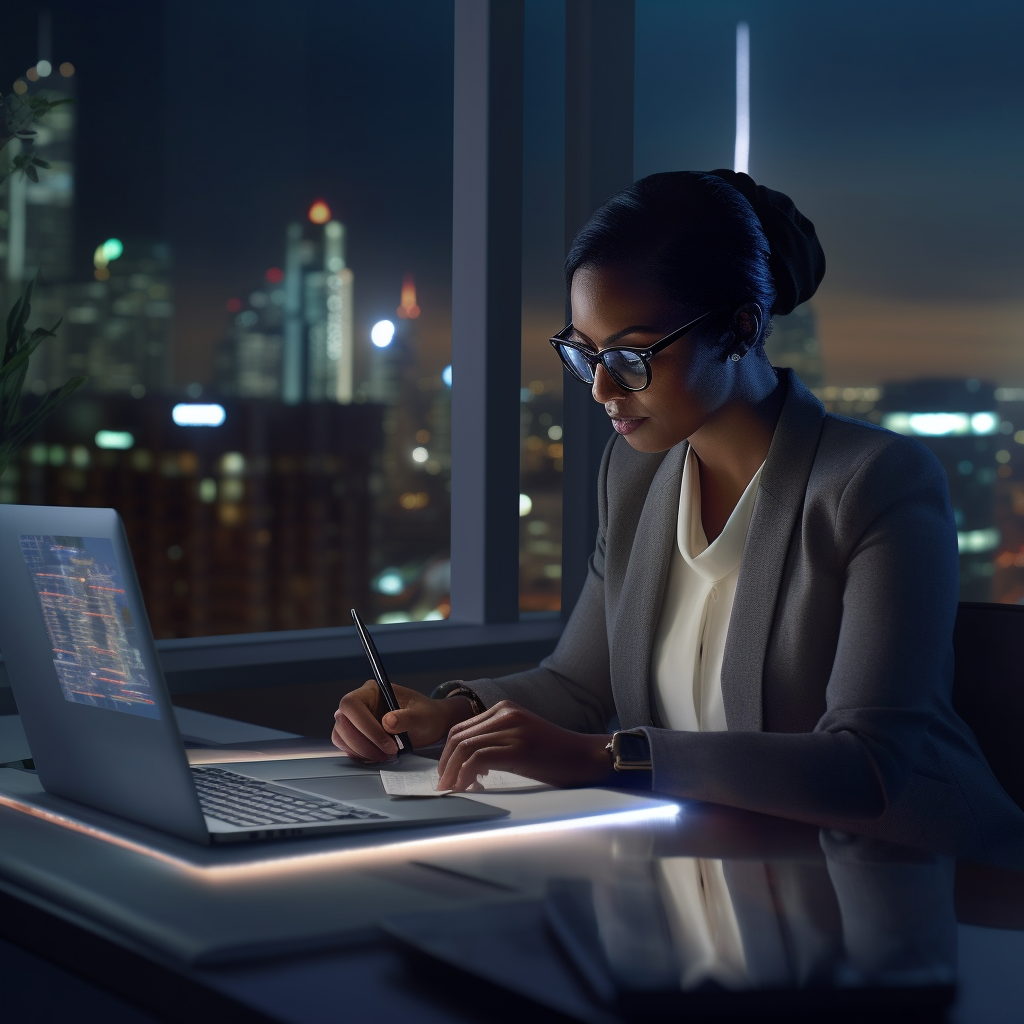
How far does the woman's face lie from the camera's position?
1400 millimetres

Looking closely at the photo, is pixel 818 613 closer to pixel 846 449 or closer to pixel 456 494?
pixel 846 449

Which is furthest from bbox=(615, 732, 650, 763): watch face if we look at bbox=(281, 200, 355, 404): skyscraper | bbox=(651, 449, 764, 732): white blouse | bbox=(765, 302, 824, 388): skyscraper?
bbox=(281, 200, 355, 404): skyscraper

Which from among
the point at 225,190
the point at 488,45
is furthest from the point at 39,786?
the point at 225,190

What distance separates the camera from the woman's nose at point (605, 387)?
4.62ft

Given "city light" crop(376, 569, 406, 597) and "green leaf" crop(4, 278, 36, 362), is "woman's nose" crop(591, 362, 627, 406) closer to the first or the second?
"green leaf" crop(4, 278, 36, 362)

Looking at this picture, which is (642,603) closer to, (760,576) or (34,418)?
(760,576)

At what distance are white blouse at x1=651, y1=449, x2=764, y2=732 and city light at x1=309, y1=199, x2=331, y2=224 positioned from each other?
409 inches

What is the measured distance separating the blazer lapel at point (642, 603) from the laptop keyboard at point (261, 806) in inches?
22.5

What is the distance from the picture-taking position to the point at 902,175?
13.2 ft

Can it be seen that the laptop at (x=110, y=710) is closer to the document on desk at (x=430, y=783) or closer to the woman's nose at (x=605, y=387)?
the document on desk at (x=430, y=783)

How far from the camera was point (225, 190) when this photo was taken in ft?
32.9

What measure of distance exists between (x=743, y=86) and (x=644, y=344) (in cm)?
276

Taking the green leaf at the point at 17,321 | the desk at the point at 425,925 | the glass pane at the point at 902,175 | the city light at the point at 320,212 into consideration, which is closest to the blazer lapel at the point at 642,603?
the desk at the point at 425,925

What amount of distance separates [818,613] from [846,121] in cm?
313
